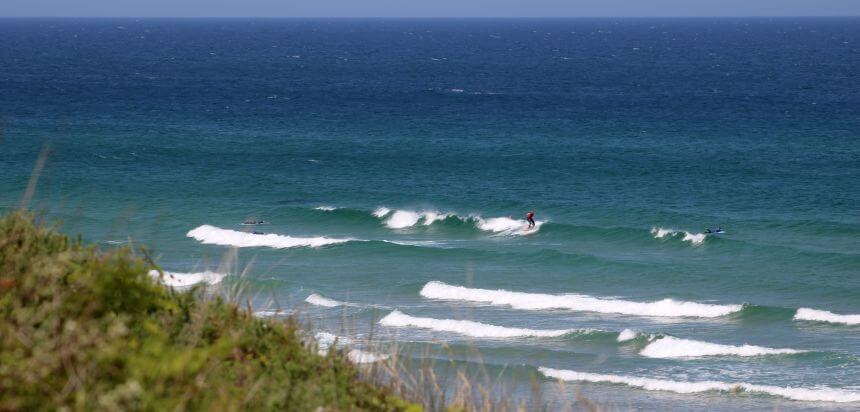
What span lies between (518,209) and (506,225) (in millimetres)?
3129

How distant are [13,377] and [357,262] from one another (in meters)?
35.5

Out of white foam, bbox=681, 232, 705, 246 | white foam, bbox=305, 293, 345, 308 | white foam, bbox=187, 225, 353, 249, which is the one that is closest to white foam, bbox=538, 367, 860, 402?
white foam, bbox=305, 293, 345, 308

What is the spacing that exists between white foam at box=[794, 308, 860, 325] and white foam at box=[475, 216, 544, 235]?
16.0m

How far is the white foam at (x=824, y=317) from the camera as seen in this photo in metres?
33.7

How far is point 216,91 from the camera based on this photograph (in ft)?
353

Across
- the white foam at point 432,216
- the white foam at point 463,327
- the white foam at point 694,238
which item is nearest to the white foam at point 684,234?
the white foam at point 694,238

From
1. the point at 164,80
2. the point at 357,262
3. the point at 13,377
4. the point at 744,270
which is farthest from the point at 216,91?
the point at 13,377

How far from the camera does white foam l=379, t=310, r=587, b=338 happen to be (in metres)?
31.2

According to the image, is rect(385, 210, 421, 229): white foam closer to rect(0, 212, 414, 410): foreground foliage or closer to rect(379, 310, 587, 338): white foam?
rect(379, 310, 587, 338): white foam

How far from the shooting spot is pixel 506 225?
4956 cm

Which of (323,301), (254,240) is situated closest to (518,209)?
(254,240)

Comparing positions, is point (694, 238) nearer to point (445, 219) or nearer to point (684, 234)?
point (684, 234)

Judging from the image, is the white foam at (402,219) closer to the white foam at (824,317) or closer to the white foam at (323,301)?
the white foam at (323,301)

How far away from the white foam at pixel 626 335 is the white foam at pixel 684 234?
50.4ft
